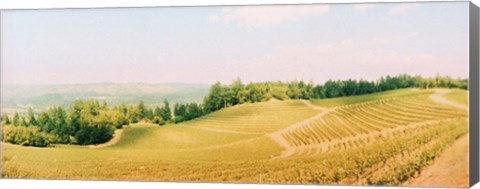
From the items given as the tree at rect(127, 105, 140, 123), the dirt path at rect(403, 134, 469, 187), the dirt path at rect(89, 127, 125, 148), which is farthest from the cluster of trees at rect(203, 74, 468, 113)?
the dirt path at rect(89, 127, 125, 148)

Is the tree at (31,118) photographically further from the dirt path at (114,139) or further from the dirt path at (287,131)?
the dirt path at (287,131)

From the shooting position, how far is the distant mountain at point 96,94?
11.2 metres

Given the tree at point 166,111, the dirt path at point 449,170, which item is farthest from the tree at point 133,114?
the dirt path at point 449,170

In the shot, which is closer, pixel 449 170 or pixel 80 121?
pixel 449 170

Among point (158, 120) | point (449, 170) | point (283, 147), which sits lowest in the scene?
point (449, 170)

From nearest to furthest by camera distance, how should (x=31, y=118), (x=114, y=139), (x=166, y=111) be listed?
(x=166, y=111), (x=114, y=139), (x=31, y=118)

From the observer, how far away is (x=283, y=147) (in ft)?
35.7

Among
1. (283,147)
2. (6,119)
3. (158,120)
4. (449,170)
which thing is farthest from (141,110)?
(449,170)

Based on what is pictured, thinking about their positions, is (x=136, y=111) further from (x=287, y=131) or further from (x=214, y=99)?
(x=287, y=131)

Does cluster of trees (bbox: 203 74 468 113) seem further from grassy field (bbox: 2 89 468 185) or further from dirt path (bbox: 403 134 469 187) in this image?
dirt path (bbox: 403 134 469 187)

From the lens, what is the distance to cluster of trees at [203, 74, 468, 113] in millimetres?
10430

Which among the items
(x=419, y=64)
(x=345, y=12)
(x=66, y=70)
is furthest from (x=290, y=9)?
(x=66, y=70)

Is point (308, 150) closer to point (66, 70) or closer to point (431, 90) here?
point (431, 90)

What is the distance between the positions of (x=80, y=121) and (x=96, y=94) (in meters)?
0.39
